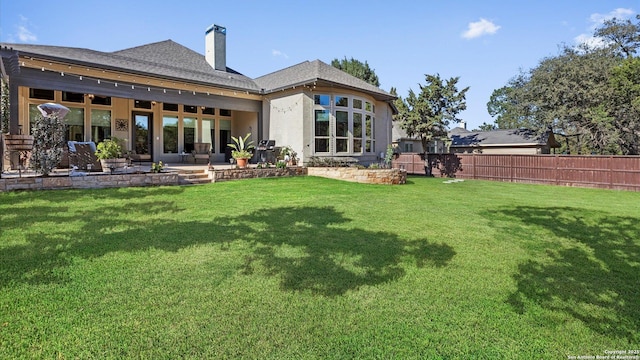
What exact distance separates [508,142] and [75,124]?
27680mm

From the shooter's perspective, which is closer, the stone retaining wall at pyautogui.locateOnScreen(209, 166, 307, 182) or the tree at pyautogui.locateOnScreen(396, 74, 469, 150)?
the stone retaining wall at pyautogui.locateOnScreen(209, 166, 307, 182)

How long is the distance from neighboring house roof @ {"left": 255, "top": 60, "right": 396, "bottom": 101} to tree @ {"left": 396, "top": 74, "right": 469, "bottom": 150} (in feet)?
9.01

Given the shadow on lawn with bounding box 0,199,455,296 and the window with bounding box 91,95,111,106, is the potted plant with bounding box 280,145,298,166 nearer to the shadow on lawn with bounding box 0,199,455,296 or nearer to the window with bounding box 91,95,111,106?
the window with bounding box 91,95,111,106

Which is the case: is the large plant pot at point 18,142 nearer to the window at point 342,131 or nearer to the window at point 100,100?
the window at point 100,100

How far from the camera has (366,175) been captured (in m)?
12.0

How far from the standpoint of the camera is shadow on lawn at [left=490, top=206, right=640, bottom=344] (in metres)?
2.86

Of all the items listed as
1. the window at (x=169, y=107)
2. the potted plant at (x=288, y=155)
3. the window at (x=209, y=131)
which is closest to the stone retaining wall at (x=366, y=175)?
the potted plant at (x=288, y=155)

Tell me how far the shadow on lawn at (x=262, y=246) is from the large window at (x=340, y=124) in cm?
821

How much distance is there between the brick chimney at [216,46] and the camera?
647 inches

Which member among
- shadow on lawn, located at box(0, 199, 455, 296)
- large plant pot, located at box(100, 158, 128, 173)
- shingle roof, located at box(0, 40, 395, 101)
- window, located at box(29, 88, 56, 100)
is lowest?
shadow on lawn, located at box(0, 199, 455, 296)

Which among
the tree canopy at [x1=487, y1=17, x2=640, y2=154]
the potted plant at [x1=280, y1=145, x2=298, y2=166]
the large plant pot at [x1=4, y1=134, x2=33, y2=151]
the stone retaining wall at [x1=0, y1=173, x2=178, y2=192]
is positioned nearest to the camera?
the stone retaining wall at [x1=0, y1=173, x2=178, y2=192]

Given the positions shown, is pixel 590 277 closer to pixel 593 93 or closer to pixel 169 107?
pixel 169 107

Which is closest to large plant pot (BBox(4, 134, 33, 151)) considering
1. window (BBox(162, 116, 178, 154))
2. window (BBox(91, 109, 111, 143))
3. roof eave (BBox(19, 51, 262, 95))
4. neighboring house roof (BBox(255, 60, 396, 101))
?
roof eave (BBox(19, 51, 262, 95))

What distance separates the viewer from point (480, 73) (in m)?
21.8
